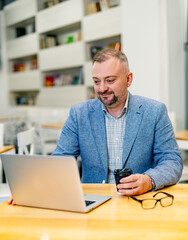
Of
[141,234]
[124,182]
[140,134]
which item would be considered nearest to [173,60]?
[140,134]

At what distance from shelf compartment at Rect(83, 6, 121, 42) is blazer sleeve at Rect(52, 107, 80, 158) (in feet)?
14.8

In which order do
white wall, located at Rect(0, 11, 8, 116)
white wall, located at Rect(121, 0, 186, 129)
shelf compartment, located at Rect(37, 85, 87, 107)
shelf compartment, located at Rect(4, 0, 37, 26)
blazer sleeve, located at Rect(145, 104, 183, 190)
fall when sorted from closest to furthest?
1. blazer sleeve, located at Rect(145, 104, 183, 190)
2. white wall, located at Rect(121, 0, 186, 129)
3. shelf compartment, located at Rect(37, 85, 87, 107)
4. shelf compartment, located at Rect(4, 0, 37, 26)
5. white wall, located at Rect(0, 11, 8, 116)

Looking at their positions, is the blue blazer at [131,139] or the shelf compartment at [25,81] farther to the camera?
the shelf compartment at [25,81]

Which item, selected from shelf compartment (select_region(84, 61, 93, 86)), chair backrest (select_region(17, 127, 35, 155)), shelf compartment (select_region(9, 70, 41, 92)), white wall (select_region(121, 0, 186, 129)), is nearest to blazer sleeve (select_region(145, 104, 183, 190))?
chair backrest (select_region(17, 127, 35, 155))

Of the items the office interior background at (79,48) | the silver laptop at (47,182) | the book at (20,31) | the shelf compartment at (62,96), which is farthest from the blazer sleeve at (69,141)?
the book at (20,31)

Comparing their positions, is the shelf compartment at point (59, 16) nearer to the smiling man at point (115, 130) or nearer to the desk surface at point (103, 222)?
the smiling man at point (115, 130)

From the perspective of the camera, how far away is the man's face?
185cm

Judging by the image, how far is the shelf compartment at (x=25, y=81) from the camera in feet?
29.3

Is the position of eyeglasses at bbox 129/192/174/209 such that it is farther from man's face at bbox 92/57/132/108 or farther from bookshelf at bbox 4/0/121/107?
bookshelf at bbox 4/0/121/107

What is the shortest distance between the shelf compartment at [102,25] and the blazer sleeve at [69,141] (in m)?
4.52

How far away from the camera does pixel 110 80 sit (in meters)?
1.87

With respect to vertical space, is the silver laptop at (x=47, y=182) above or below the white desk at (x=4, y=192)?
above

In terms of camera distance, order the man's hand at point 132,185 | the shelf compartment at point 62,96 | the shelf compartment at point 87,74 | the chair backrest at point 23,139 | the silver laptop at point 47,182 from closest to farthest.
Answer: the silver laptop at point 47,182 < the man's hand at point 132,185 < the chair backrest at point 23,139 < the shelf compartment at point 87,74 < the shelf compartment at point 62,96

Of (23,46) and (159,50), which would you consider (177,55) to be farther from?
(23,46)
